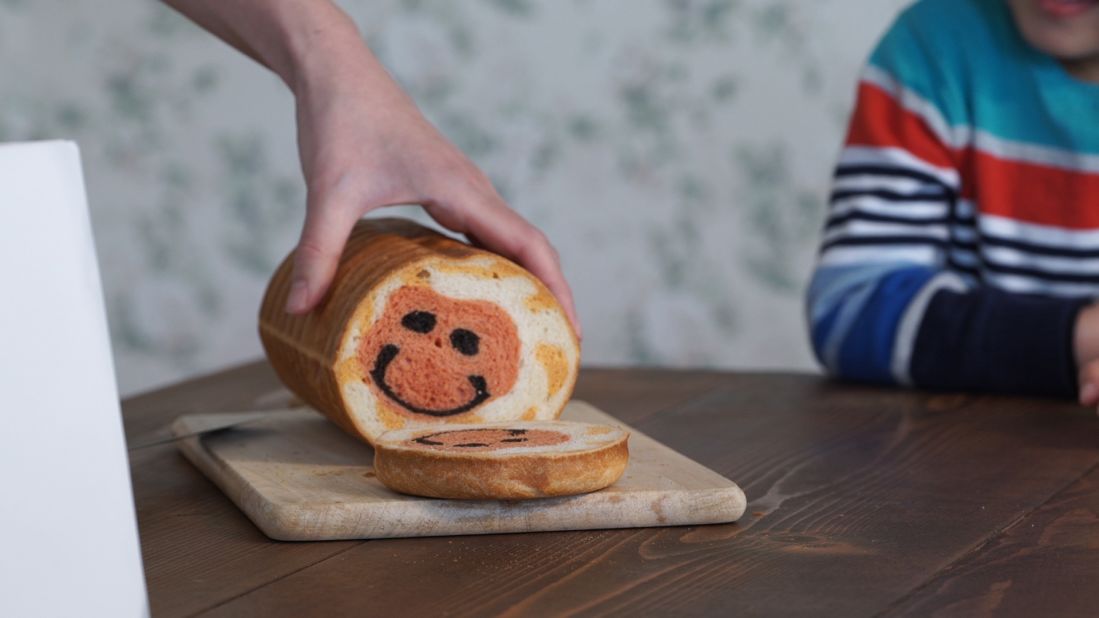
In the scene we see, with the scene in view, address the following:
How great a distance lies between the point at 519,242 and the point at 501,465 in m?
0.36

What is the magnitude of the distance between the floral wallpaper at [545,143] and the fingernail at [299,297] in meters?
1.92

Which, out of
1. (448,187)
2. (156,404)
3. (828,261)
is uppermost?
(448,187)

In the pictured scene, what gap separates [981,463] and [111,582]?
0.71m

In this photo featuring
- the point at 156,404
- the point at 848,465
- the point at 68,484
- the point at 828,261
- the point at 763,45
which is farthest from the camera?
the point at 763,45

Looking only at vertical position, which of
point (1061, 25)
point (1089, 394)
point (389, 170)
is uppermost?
point (1061, 25)

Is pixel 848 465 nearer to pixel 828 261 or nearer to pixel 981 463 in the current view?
pixel 981 463

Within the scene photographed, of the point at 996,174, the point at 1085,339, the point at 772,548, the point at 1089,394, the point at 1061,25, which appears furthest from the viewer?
the point at 996,174

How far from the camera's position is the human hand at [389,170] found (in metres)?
1.20

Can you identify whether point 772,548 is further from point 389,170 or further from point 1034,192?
point 1034,192

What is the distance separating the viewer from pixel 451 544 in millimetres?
872

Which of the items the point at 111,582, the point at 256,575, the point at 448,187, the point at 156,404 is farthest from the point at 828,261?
the point at 111,582

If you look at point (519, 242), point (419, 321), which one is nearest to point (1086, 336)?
point (519, 242)

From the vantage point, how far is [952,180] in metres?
1.71

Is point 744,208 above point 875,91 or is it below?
below
